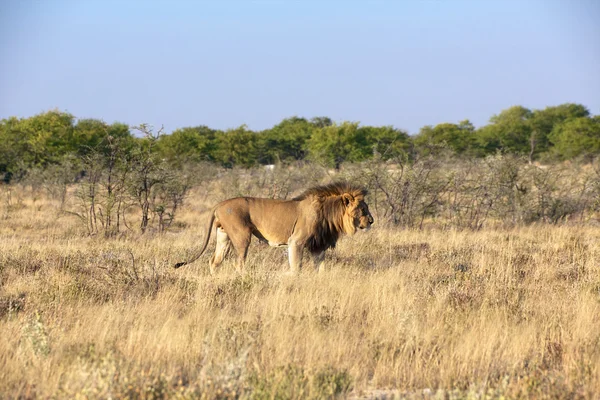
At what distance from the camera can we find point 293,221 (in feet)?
36.2

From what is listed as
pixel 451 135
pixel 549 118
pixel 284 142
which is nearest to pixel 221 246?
pixel 284 142

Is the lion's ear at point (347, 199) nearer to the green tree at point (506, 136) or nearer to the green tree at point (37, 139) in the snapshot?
the green tree at point (37, 139)

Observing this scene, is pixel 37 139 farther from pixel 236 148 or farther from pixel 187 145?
pixel 236 148

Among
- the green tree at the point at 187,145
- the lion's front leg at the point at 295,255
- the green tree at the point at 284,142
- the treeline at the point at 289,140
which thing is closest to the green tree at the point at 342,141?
the treeline at the point at 289,140

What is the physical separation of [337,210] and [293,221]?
737 millimetres

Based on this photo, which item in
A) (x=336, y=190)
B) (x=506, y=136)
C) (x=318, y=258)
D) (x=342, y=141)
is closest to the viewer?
(x=318, y=258)

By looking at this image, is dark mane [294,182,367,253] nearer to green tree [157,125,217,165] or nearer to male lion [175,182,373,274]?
male lion [175,182,373,274]

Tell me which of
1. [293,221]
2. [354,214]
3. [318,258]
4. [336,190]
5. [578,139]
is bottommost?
[318,258]

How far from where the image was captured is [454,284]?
9398 mm

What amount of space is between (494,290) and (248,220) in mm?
3666

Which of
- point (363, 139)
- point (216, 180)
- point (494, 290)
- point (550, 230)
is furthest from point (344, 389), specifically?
point (363, 139)

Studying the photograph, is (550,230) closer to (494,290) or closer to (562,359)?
(494,290)

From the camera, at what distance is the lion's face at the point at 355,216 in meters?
11.3

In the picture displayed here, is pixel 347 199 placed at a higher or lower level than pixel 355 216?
higher
